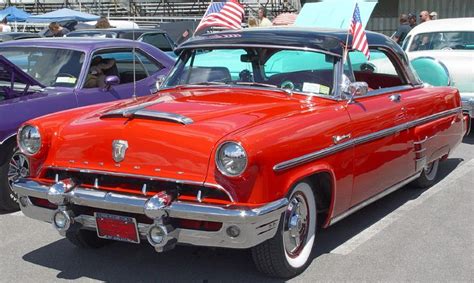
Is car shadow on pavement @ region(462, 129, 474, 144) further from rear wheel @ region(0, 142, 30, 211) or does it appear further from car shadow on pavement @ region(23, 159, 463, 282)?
rear wheel @ region(0, 142, 30, 211)

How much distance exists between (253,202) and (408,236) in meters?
1.80

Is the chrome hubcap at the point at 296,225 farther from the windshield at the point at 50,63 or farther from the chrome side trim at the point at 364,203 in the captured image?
the windshield at the point at 50,63

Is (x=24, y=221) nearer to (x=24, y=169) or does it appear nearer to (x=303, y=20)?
(x=24, y=169)

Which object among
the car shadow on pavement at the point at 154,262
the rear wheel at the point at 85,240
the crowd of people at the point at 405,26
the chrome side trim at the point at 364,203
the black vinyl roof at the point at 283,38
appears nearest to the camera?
the car shadow on pavement at the point at 154,262

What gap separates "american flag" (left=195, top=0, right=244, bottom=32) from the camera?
6.30 m

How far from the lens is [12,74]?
608 centimetres

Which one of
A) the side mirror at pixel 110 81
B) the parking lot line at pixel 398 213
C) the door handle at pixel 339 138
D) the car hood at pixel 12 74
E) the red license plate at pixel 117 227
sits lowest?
the parking lot line at pixel 398 213

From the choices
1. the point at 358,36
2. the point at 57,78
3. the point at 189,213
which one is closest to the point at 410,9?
the point at 57,78

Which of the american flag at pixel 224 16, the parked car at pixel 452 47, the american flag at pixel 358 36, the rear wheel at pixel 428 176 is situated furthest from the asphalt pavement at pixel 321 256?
the parked car at pixel 452 47

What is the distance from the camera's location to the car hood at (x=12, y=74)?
606cm

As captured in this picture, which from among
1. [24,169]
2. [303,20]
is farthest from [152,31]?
[24,169]

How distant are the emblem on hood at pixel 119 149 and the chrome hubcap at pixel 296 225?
1035 millimetres

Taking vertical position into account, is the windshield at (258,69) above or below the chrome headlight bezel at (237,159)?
above

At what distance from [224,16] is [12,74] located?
6.93 ft
